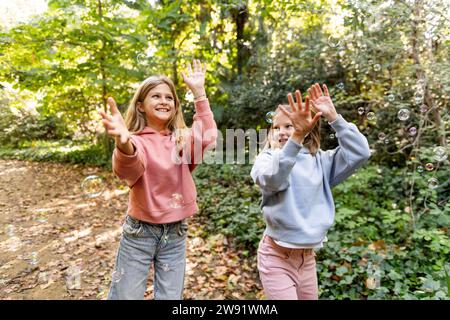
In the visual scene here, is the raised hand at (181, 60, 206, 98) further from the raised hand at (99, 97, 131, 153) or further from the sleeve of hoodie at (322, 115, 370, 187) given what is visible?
the sleeve of hoodie at (322, 115, 370, 187)

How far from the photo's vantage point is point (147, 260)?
1.75m

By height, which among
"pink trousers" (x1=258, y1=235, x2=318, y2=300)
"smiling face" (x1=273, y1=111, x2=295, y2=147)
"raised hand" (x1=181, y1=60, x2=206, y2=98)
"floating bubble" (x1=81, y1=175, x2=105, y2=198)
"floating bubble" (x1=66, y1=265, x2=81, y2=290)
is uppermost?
"raised hand" (x1=181, y1=60, x2=206, y2=98)

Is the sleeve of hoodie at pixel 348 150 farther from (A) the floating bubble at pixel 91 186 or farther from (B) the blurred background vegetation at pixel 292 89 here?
→ (A) the floating bubble at pixel 91 186

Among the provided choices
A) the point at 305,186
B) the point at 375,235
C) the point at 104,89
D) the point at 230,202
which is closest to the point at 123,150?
the point at 305,186

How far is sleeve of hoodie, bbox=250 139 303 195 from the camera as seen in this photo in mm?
1591

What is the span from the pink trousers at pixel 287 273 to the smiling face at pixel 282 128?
0.64 meters

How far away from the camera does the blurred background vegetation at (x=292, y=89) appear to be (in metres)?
3.29

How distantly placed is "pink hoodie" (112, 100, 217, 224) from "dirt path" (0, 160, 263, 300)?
1.87 m

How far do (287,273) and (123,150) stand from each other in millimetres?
1166

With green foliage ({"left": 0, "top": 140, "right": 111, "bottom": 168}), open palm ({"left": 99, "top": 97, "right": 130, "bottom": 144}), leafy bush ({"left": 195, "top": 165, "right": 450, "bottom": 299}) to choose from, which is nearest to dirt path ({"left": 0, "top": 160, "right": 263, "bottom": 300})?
green foliage ({"left": 0, "top": 140, "right": 111, "bottom": 168})

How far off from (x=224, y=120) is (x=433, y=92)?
5006mm

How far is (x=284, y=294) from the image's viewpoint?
168cm

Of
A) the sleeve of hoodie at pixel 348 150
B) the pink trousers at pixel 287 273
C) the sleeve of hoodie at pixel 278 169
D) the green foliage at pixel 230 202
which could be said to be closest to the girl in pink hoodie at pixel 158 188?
the sleeve of hoodie at pixel 278 169

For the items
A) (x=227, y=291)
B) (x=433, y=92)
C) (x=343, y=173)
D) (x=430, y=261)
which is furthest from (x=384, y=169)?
(x=343, y=173)
